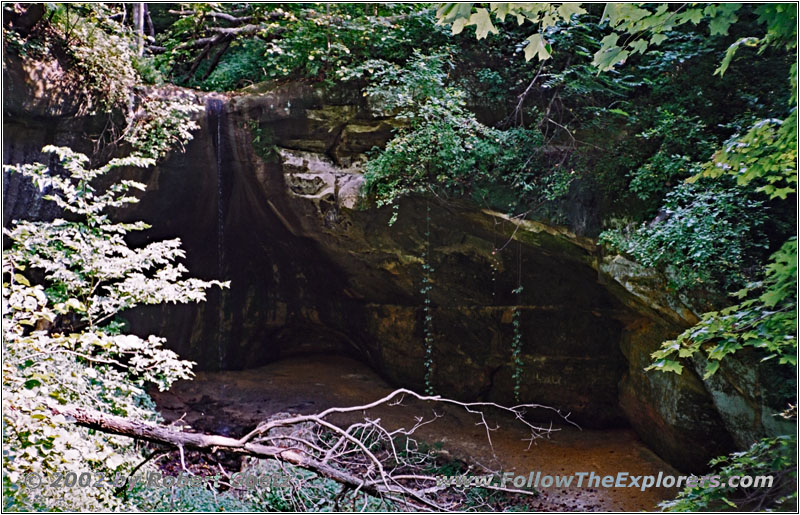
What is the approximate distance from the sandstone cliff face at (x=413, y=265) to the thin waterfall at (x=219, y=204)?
0.02m

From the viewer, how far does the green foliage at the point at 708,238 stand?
3.96 meters

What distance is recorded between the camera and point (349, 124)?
19.2 ft

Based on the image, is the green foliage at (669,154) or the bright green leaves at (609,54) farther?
the green foliage at (669,154)

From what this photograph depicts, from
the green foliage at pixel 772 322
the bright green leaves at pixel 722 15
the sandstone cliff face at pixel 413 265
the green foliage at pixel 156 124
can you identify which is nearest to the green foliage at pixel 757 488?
the green foliage at pixel 772 322

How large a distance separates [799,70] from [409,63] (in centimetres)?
356

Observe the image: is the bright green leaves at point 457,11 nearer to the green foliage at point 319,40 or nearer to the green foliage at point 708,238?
the green foliage at point 708,238

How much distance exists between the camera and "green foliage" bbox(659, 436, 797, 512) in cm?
294

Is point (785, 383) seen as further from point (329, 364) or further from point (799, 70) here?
point (329, 364)

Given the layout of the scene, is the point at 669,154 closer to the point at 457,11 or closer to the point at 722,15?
the point at 722,15

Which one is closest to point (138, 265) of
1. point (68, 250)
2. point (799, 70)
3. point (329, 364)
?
point (68, 250)

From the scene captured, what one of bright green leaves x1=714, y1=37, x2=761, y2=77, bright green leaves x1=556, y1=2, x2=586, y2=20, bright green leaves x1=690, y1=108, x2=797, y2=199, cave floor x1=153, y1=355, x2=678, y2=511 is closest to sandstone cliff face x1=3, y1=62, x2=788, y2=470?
cave floor x1=153, y1=355, x2=678, y2=511

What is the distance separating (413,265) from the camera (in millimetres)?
6426

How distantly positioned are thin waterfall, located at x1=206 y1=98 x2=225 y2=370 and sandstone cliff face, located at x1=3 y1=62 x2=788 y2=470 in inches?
0.7

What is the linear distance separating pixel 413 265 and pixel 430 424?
180 centimetres
